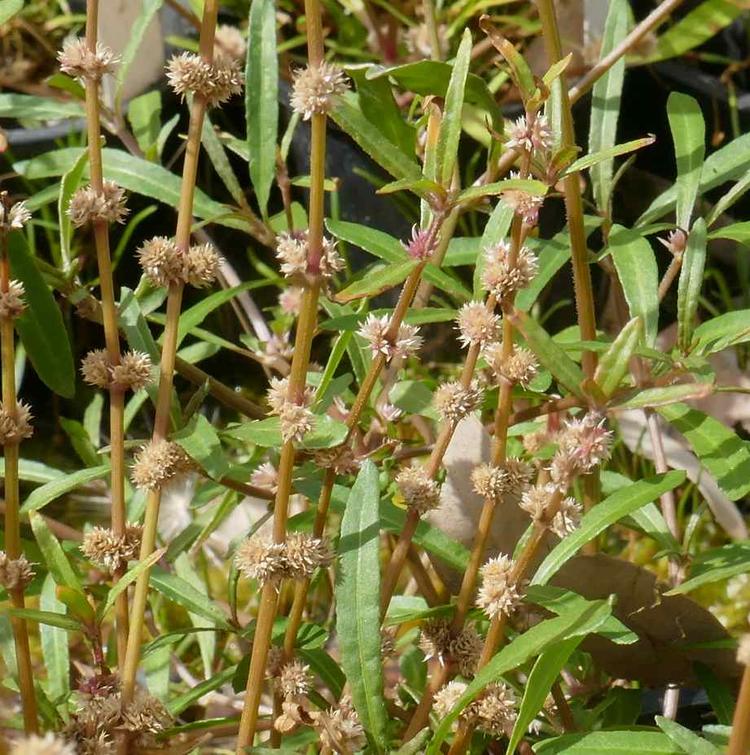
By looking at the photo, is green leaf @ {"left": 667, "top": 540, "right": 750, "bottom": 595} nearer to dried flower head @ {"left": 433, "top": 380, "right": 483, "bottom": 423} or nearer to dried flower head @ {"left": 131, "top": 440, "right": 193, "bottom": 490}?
dried flower head @ {"left": 433, "top": 380, "right": 483, "bottom": 423}

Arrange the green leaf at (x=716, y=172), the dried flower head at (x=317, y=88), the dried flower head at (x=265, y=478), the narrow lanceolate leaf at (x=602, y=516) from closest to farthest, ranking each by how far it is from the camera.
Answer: the dried flower head at (x=317, y=88) < the narrow lanceolate leaf at (x=602, y=516) < the dried flower head at (x=265, y=478) < the green leaf at (x=716, y=172)

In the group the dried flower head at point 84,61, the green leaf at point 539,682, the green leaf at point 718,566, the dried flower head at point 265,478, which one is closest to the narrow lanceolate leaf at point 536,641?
the green leaf at point 539,682

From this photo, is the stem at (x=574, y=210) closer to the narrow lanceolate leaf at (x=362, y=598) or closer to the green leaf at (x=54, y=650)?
the narrow lanceolate leaf at (x=362, y=598)

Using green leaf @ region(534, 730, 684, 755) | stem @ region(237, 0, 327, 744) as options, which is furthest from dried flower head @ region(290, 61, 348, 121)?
green leaf @ region(534, 730, 684, 755)

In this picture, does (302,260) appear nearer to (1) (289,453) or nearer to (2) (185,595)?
(1) (289,453)

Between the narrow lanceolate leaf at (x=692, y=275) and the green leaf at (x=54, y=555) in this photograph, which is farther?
the narrow lanceolate leaf at (x=692, y=275)

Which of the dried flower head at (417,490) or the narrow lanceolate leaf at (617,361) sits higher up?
the narrow lanceolate leaf at (617,361)

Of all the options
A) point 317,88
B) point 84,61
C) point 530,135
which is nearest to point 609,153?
point 530,135
